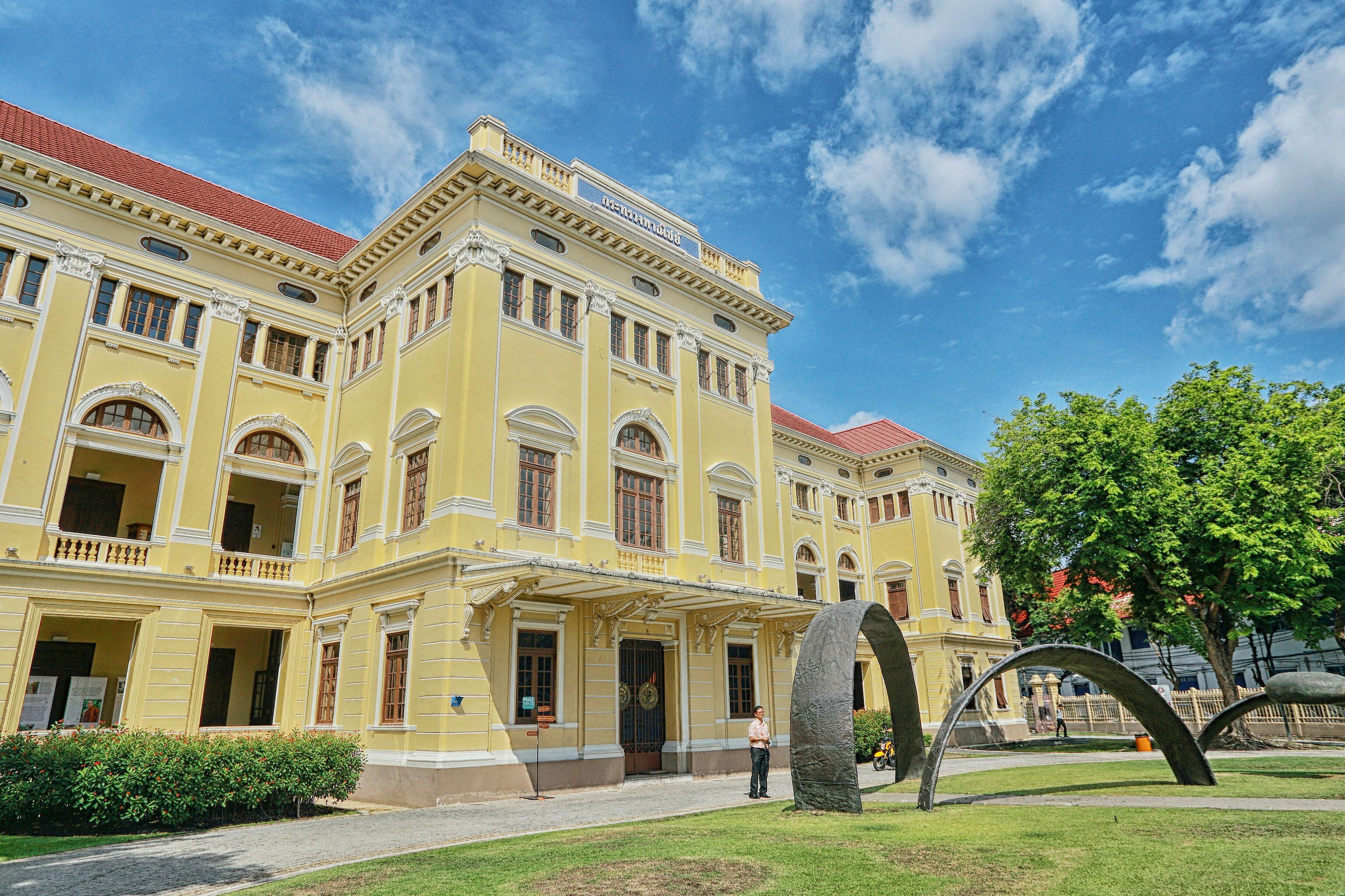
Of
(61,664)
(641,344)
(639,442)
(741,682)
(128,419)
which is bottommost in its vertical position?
(741,682)

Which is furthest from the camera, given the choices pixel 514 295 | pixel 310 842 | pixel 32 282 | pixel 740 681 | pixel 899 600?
pixel 899 600

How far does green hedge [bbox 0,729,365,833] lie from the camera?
13.2m

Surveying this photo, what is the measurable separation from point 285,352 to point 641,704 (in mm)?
14599

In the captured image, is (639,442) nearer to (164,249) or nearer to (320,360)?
(320,360)

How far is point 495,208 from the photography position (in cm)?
2136

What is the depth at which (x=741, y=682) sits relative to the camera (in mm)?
24406

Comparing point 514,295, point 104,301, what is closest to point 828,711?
point 514,295

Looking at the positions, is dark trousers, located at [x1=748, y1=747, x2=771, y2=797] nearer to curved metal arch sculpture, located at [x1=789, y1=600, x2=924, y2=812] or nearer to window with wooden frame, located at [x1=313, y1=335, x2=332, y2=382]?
curved metal arch sculpture, located at [x1=789, y1=600, x2=924, y2=812]

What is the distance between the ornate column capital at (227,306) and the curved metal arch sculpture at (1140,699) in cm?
2094

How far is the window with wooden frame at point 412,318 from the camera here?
73.7 feet

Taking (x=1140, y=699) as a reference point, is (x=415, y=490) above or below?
above

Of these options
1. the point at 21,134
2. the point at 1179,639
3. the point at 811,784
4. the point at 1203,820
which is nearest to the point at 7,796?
the point at 811,784

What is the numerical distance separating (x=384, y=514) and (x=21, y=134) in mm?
14658

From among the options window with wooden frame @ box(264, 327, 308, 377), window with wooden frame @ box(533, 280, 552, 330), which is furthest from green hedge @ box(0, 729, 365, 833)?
window with wooden frame @ box(264, 327, 308, 377)
